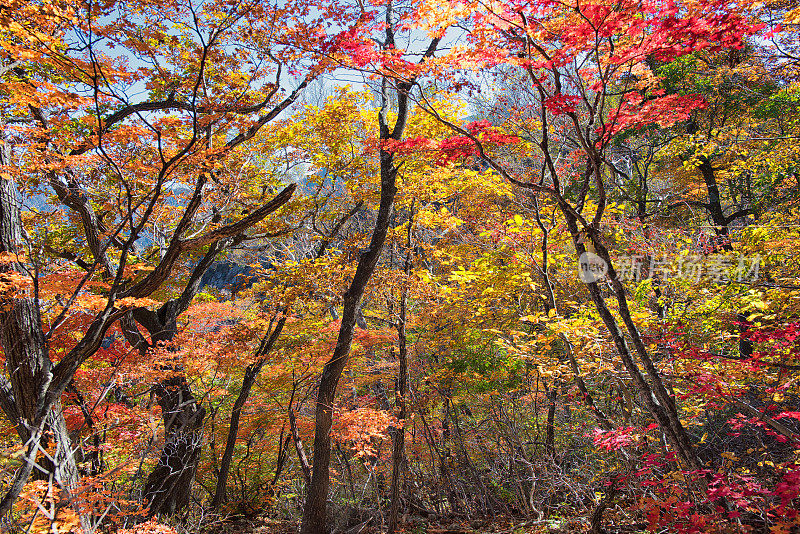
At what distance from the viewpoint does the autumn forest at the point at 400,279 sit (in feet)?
11.0

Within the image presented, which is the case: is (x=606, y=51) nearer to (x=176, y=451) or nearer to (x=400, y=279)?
(x=400, y=279)

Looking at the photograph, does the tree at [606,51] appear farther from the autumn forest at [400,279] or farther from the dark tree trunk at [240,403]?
the dark tree trunk at [240,403]

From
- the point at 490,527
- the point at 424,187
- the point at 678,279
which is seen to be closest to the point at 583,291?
the point at 678,279

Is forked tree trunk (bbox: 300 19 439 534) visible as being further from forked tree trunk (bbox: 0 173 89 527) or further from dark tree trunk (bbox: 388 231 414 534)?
forked tree trunk (bbox: 0 173 89 527)

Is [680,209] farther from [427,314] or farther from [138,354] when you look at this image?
[138,354]

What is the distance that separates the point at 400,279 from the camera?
6980mm

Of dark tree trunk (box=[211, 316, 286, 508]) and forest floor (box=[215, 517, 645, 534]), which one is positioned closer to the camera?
forest floor (box=[215, 517, 645, 534])

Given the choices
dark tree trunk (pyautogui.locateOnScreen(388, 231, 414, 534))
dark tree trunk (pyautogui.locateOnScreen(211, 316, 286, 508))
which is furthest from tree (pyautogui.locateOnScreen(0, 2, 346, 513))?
dark tree trunk (pyautogui.locateOnScreen(388, 231, 414, 534))

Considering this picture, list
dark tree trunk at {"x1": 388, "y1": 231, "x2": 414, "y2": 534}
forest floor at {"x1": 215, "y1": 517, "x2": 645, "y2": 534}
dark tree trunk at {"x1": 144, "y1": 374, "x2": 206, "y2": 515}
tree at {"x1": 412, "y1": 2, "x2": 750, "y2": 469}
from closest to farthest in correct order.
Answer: tree at {"x1": 412, "y1": 2, "x2": 750, "y2": 469}
forest floor at {"x1": 215, "y1": 517, "x2": 645, "y2": 534}
dark tree trunk at {"x1": 388, "y1": 231, "x2": 414, "y2": 534}
dark tree trunk at {"x1": 144, "y1": 374, "x2": 206, "y2": 515}

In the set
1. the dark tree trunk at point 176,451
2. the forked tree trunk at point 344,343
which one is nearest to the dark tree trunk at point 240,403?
the dark tree trunk at point 176,451

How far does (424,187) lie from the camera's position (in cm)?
719

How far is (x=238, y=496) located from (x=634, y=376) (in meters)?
8.94

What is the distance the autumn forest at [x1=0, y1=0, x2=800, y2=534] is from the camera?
3.34 m

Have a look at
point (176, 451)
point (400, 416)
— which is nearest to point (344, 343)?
point (400, 416)
